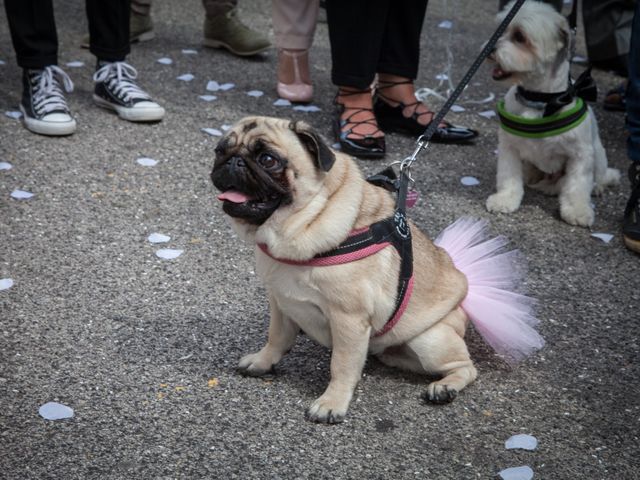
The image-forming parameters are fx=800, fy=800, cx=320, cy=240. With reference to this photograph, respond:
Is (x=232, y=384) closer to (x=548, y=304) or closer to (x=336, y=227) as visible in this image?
(x=336, y=227)

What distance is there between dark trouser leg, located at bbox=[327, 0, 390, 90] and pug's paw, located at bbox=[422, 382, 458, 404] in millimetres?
2267

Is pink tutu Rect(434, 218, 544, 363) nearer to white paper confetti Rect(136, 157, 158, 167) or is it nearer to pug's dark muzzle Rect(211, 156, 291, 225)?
pug's dark muzzle Rect(211, 156, 291, 225)

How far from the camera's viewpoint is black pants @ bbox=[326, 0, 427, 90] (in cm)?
421

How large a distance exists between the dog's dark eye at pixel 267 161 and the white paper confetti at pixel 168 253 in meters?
1.25

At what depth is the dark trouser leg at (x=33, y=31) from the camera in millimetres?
4117

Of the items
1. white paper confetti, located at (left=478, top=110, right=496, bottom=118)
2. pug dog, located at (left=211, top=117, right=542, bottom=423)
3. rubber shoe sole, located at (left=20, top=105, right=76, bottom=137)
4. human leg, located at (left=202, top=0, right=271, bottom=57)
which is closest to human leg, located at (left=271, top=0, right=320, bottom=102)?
human leg, located at (left=202, top=0, right=271, bottom=57)

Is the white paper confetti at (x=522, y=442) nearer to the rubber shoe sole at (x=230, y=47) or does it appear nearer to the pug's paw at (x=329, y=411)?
the pug's paw at (x=329, y=411)

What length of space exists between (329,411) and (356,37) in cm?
245

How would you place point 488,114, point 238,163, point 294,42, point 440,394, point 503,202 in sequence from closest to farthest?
point 238,163
point 440,394
point 503,202
point 294,42
point 488,114

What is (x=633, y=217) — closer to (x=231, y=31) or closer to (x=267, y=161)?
(x=267, y=161)

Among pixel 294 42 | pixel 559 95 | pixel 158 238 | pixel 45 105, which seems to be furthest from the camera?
pixel 294 42

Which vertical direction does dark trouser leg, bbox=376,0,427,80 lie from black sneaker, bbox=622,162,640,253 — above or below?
above

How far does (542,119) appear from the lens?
3809 millimetres

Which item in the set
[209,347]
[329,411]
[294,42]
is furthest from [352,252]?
[294,42]
